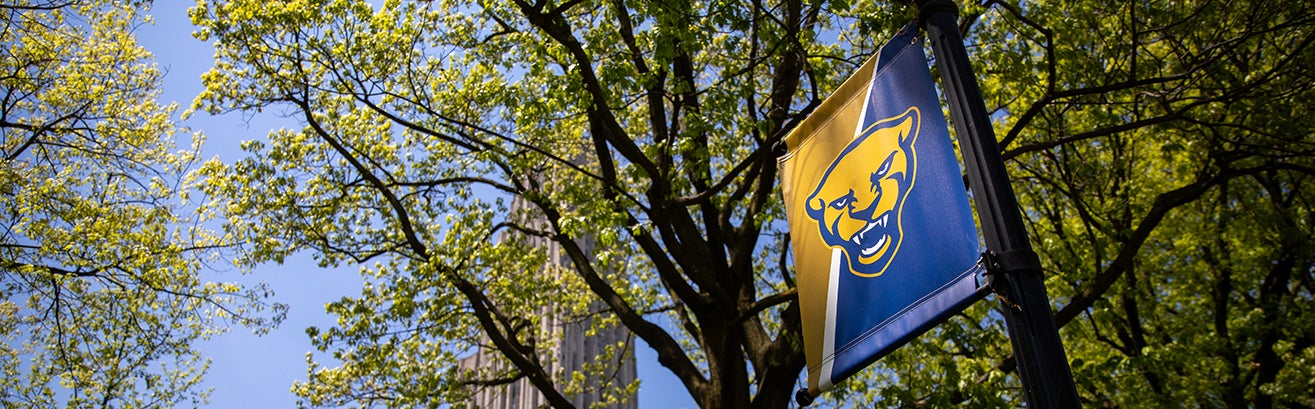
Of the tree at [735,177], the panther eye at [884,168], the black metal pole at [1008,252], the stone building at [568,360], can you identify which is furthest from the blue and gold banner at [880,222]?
the stone building at [568,360]

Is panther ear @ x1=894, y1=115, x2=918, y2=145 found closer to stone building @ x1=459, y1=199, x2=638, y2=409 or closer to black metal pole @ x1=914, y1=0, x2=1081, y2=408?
black metal pole @ x1=914, y1=0, x2=1081, y2=408

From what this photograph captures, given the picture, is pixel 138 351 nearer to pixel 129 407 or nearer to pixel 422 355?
pixel 129 407

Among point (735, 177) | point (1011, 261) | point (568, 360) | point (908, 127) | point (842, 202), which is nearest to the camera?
point (1011, 261)

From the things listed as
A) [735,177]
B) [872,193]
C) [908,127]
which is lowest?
[872,193]

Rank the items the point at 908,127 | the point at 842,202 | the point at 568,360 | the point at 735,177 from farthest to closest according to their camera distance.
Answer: the point at 568,360, the point at 735,177, the point at 842,202, the point at 908,127

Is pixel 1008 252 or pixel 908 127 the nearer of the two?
pixel 1008 252

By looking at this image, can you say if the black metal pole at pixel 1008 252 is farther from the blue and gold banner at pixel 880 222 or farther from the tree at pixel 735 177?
the tree at pixel 735 177

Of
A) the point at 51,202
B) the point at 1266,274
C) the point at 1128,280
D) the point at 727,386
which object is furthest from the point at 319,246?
the point at 1266,274

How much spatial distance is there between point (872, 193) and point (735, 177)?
7.96 meters

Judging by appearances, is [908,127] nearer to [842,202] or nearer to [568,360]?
[842,202]

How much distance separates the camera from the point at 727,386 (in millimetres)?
10148

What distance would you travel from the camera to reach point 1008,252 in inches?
131

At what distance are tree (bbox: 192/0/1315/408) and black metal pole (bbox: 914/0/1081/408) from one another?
4.96 m

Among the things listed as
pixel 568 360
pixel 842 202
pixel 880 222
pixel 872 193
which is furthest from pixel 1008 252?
pixel 568 360
